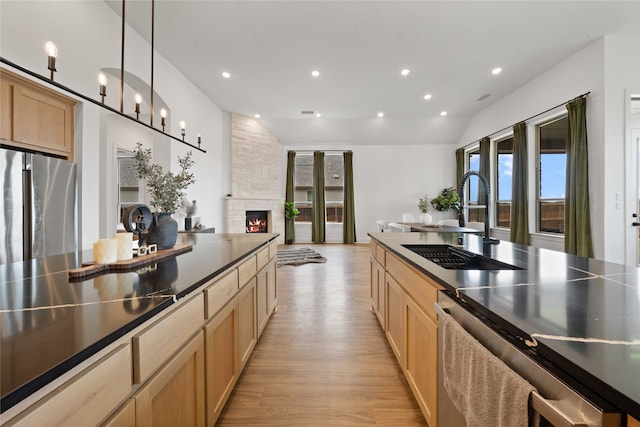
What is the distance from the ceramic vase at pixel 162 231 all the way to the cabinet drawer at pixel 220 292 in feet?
1.73

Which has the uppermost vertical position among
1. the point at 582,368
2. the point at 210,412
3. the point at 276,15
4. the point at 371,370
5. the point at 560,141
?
the point at 276,15

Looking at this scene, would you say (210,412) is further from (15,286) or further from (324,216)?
(324,216)

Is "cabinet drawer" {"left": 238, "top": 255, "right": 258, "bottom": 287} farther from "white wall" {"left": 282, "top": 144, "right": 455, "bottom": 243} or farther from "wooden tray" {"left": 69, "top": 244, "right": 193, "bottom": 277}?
"white wall" {"left": 282, "top": 144, "right": 455, "bottom": 243}

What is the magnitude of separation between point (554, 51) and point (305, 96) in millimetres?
4119

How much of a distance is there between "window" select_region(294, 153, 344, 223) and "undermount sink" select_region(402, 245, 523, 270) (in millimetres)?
6792

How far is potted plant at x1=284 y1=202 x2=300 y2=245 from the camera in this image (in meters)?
8.30

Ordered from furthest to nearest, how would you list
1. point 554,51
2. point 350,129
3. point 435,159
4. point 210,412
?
point 435,159 → point 350,129 → point 554,51 → point 210,412

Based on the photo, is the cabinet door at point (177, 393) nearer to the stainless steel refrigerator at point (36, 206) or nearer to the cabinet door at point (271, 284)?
the cabinet door at point (271, 284)

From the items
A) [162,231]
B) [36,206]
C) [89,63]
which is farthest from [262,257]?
[89,63]

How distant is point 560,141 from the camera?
4.78 m

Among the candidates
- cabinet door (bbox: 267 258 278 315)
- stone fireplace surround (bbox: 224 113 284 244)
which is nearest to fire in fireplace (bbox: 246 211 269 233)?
stone fireplace surround (bbox: 224 113 284 244)

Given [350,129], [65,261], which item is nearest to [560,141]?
[350,129]

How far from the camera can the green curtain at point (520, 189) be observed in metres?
5.21

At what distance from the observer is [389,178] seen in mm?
8633
